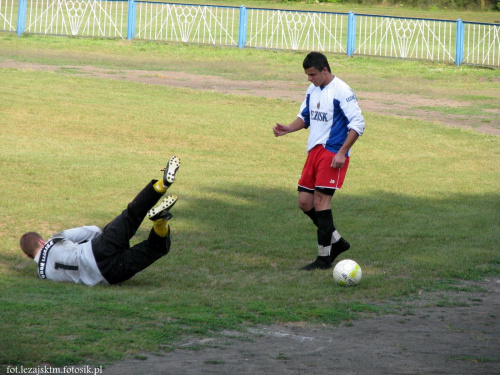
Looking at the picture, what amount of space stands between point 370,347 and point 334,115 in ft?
9.87

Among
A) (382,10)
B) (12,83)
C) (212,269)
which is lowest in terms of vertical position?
(212,269)

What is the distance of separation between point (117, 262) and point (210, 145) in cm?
815

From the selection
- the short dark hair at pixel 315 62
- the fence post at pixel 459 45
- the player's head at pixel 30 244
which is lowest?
the player's head at pixel 30 244

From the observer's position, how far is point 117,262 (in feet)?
24.5

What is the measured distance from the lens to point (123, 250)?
7.50 metres

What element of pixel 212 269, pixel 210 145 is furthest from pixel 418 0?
pixel 212 269

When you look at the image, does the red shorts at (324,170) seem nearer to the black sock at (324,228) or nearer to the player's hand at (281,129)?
the black sock at (324,228)

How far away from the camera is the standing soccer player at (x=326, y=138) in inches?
320

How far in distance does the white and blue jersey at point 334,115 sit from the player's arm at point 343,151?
0.23 ft

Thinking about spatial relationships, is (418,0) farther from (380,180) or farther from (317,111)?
(317,111)

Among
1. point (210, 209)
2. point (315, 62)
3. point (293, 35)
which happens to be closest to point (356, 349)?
point (315, 62)

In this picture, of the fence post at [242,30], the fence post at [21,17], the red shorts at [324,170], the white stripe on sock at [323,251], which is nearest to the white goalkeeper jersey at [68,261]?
the white stripe on sock at [323,251]

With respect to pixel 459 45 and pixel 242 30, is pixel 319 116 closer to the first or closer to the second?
pixel 459 45

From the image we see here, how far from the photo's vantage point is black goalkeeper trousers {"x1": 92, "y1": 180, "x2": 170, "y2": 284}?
24.2 ft
